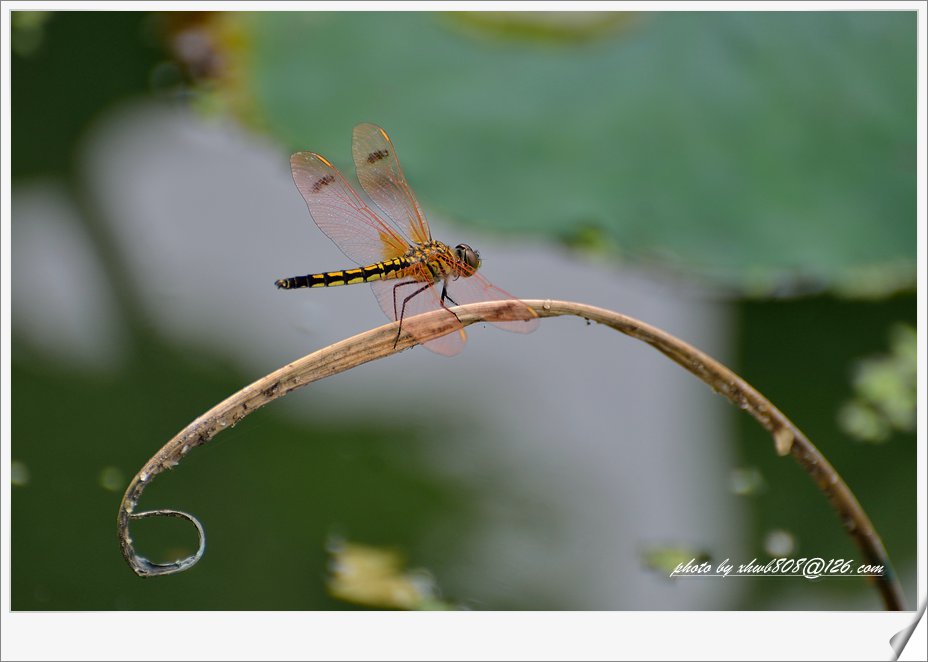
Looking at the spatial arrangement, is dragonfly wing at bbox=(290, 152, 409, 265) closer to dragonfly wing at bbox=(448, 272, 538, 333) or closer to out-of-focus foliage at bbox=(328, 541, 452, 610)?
dragonfly wing at bbox=(448, 272, 538, 333)

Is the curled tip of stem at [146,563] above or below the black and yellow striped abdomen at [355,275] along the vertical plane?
below

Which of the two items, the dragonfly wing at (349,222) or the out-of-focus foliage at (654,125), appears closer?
the dragonfly wing at (349,222)

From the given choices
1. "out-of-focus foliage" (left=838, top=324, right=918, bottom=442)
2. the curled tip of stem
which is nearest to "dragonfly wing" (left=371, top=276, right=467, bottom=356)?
the curled tip of stem

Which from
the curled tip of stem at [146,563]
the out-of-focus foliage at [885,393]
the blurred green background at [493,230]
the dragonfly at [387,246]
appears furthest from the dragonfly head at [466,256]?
the out-of-focus foliage at [885,393]

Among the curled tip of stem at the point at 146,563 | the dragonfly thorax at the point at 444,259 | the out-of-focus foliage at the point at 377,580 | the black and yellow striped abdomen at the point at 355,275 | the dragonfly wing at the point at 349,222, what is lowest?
the out-of-focus foliage at the point at 377,580

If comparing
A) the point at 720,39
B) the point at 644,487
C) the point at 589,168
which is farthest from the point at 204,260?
the point at 720,39

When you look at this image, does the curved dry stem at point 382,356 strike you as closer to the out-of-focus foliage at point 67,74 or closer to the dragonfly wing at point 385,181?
the dragonfly wing at point 385,181

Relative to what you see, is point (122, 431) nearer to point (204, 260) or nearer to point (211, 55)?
point (204, 260)
